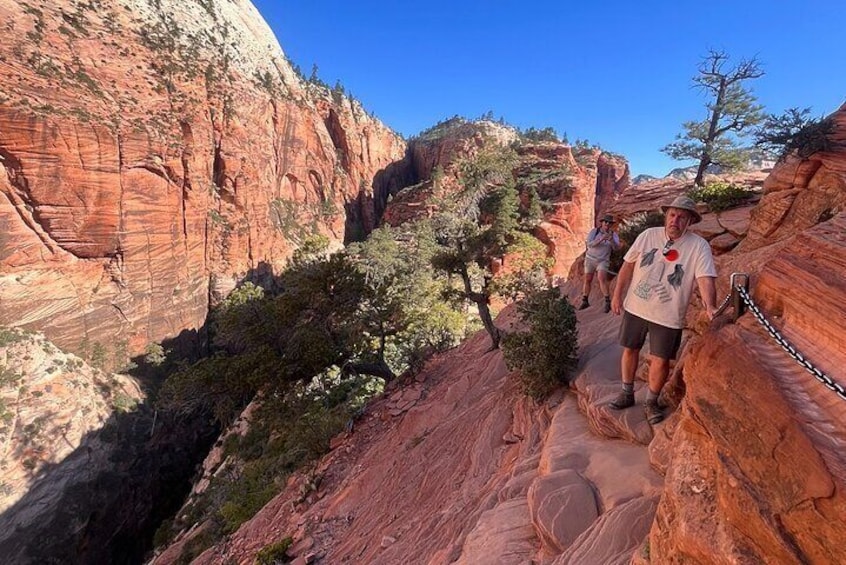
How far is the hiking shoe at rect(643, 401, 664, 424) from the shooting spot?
3.72 metres

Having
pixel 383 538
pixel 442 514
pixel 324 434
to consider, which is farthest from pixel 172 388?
pixel 442 514

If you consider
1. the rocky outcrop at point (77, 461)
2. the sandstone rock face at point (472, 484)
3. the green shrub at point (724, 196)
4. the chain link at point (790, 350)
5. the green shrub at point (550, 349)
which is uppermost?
the green shrub at point (724, 196)

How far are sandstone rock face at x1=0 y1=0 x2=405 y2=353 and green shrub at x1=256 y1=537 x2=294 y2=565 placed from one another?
2816cm

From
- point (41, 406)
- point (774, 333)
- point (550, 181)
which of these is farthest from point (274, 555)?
point (550, 181)

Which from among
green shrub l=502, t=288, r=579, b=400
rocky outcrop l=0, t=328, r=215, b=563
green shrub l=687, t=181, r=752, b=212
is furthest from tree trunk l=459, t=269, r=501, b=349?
rocky outcrop l=0, t=328, r=215, b=563

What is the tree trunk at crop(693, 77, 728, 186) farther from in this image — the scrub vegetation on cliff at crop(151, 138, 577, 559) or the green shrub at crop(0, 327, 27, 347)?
the green shrub at crop(0, 327, 27, 347)

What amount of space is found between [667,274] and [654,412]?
142 centimetres

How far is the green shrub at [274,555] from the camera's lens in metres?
6.00

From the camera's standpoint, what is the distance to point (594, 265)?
7672 millimetres

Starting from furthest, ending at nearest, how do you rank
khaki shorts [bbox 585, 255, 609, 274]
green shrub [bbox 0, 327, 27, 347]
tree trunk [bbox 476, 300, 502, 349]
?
green shrub [bbox 0, 327, 27, 347]
tree trunk [bbox 476, 300, 502, 349]
khaki shorts [bbox 585, 255, 609, 274]

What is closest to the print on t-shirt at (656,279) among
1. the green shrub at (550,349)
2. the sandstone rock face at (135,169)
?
the green shrub at (550,349)

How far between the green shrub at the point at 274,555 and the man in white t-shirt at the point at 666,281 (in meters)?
5.88

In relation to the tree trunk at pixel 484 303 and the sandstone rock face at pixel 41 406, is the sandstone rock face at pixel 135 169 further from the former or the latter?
the tree trunk at pixel 484 303

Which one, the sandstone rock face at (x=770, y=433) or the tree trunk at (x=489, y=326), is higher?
the sandstone rock face at (x=770, y=433)
